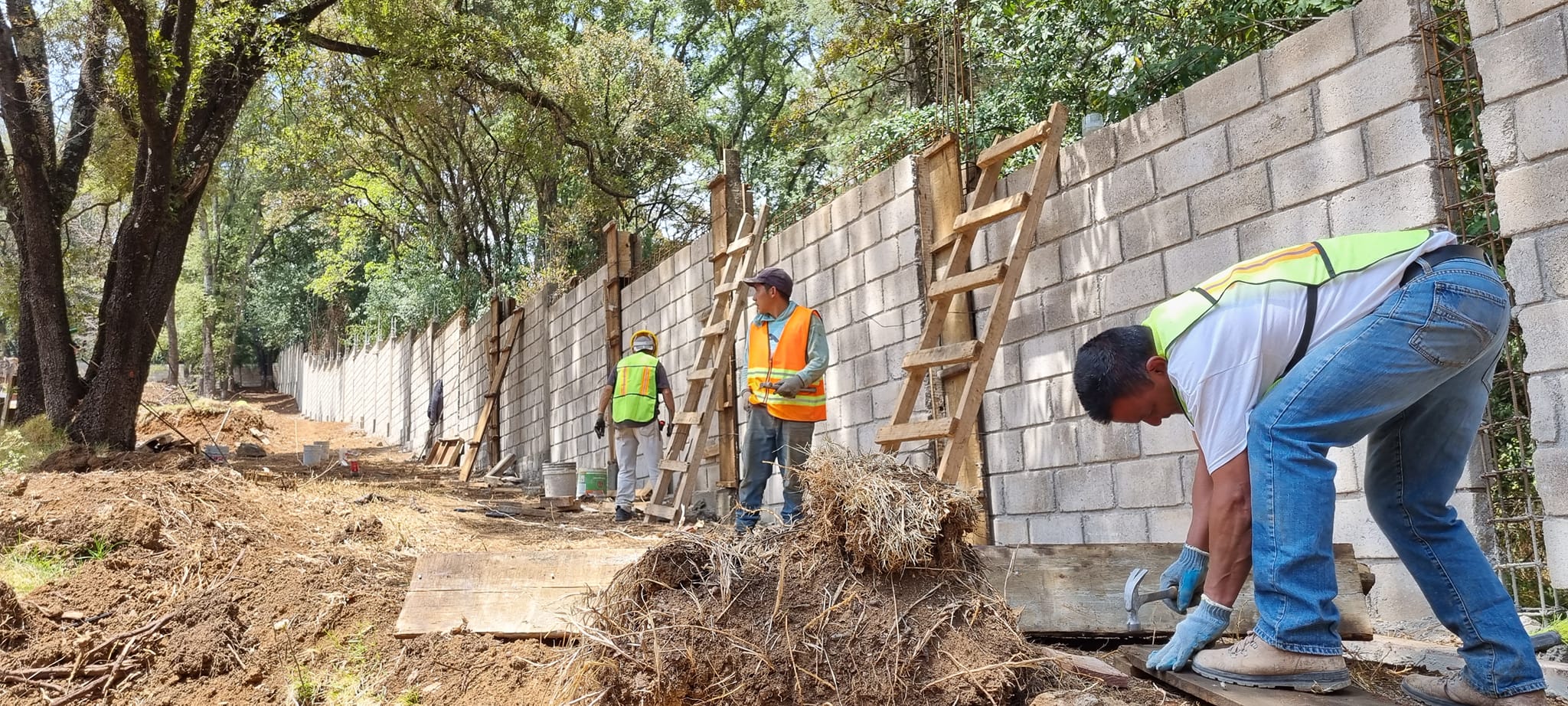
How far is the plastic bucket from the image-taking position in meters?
8.58

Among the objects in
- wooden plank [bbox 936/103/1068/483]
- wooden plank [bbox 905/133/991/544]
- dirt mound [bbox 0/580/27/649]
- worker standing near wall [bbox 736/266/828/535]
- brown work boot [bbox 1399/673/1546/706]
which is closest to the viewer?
brown work boot [bbox 1399/673/1546/706]

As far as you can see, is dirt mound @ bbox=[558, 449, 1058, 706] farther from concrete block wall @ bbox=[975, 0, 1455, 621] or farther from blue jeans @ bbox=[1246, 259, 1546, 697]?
concrete block wall @ bbox=[975, 0, 1455, 621]

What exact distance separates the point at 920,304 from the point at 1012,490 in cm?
111

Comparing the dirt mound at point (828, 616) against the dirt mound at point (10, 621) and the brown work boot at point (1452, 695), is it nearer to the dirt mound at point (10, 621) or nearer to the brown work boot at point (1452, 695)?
the brown work boot at point (1452, 695)

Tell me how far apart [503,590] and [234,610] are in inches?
48.1

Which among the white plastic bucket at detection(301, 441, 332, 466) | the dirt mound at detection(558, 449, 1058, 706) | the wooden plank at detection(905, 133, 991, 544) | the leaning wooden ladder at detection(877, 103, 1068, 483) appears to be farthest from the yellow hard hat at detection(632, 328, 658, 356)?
the white plastic bucket at detection(301, 441, 332, 466)

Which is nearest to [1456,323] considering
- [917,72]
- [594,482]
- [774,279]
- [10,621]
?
[774,279]

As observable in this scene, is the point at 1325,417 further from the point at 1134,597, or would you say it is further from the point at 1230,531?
the point at 1134,597

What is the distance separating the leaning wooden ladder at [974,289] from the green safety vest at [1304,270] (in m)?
2.15

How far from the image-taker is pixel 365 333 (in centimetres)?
2873

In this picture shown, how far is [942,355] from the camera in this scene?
4738mm

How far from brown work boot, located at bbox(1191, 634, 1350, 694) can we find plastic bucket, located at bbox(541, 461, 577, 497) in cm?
684


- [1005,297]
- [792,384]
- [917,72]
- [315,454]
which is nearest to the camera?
[1005,297]

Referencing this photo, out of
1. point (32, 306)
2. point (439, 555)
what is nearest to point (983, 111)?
point (439, 555)
